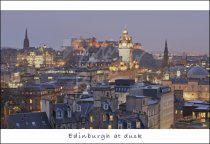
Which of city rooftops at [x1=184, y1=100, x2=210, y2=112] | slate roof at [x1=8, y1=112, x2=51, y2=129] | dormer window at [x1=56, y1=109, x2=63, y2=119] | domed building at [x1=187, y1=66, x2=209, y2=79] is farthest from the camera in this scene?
domed building at [x1=187, y1=66, x2=209, y2=79]

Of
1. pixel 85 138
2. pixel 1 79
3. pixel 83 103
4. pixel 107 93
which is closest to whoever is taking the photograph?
pixel 85 138

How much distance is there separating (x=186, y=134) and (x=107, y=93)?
135 inches

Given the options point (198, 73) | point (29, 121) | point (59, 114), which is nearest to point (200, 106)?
point (59, 114)

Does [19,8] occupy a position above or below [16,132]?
above

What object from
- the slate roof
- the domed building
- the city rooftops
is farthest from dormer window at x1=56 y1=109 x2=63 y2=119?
the domed building

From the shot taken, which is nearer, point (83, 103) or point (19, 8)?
point (19, 8)

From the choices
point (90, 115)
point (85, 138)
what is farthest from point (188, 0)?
point (90, 115)

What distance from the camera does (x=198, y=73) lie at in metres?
14.6

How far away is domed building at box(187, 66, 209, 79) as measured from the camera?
1426 centimetres

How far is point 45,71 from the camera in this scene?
14.2 m

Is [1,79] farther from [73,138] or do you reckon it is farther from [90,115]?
[73,138]

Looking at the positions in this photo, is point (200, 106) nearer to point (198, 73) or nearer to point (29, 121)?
point (29, 121)

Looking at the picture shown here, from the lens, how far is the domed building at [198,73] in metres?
14.3

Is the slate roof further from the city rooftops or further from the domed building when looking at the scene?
the domed building
